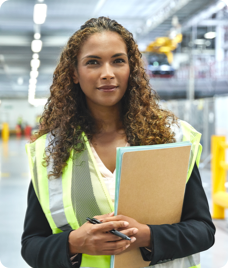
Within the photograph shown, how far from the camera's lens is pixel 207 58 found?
25922 millimetres

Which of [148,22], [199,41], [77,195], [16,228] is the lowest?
[16,228]

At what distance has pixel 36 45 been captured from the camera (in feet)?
54.4

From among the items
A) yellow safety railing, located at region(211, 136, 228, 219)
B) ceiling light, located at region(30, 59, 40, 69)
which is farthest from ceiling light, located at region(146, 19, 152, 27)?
yellow safety railing, located at region(211, 136, 228, 219)

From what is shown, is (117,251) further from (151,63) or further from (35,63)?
(151,63)

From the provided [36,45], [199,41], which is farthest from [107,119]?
[199,41]

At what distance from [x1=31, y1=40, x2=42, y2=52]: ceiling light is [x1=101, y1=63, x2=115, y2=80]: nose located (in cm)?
1559

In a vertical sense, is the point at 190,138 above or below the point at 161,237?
above

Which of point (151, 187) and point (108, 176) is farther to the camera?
point (108, 176)

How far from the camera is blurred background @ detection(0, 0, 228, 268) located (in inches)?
200

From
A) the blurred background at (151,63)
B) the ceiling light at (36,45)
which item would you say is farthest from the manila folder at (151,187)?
the ceiling light at (36,45)

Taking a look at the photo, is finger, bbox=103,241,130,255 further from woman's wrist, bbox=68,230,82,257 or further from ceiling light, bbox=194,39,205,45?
ceiling light, bbox=194,39,205,45

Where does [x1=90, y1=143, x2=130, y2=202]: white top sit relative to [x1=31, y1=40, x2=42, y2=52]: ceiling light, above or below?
below

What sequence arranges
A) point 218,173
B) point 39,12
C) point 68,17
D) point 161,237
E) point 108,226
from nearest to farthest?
point 108,226 → point 161,237 → point 218,173 → point 39,12 → point 68,17

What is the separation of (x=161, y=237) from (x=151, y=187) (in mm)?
162
